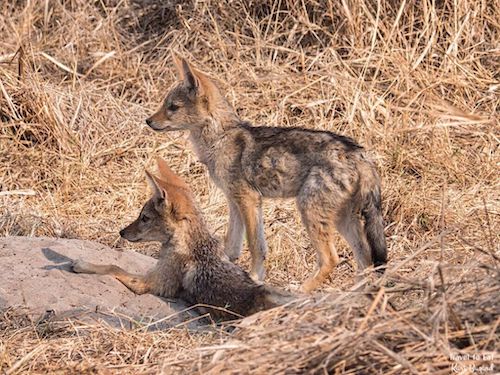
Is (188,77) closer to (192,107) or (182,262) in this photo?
(192,107)

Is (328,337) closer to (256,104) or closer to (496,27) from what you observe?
(256,104)

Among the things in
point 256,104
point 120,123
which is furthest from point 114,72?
point 256,104

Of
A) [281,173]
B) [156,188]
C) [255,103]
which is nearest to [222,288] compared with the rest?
[156,188]

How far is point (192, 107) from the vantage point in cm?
841

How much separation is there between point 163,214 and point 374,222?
149cm

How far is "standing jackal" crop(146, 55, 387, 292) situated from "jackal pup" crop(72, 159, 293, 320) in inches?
34.4

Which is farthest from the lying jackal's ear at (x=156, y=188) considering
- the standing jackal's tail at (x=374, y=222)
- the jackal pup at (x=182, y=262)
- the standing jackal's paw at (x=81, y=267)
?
the standing jackal's tail at (x=374, y=222)

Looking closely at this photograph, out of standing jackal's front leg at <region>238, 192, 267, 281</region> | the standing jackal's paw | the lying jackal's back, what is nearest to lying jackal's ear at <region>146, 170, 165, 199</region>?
the lying jackal's back

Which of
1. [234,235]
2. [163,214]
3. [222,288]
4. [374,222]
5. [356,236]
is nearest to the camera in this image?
[222,288]

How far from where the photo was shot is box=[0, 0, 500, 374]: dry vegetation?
8.38 meters

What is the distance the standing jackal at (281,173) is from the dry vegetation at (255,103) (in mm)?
313

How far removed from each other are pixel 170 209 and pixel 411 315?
270 centimetres

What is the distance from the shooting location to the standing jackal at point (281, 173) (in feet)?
24.0

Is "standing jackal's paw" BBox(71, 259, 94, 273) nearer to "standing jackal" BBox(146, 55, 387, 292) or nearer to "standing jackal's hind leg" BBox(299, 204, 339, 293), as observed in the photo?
"standing jackal" BBox(146, 55, 387, 292)
